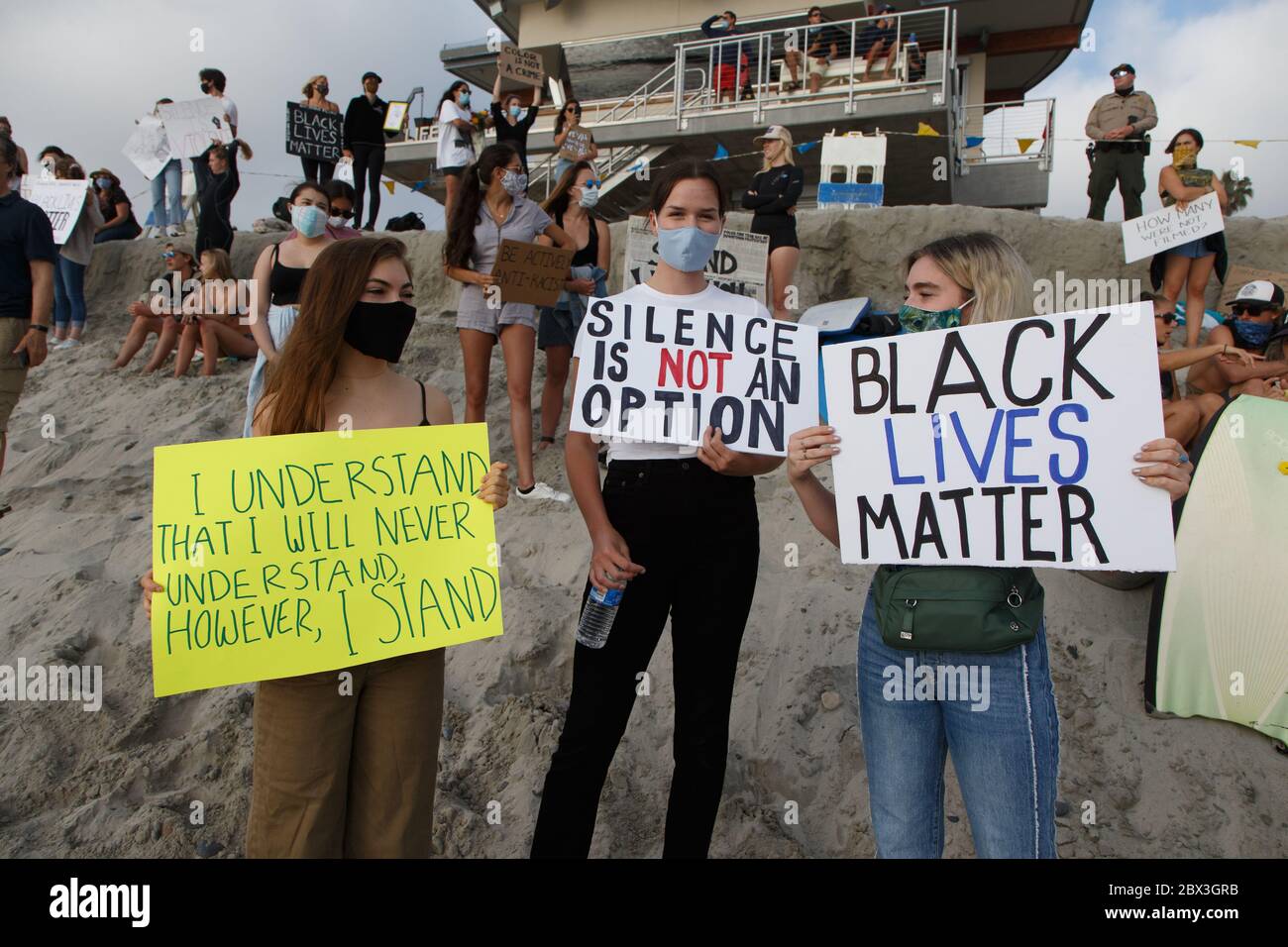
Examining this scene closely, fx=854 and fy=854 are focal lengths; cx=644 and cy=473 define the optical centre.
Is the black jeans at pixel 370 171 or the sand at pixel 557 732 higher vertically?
the black jeans at pixel 370 171

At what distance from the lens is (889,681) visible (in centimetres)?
209

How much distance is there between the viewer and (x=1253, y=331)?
5.15 metres

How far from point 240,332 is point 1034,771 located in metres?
7.85

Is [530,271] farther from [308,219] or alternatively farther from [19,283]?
[19,283]

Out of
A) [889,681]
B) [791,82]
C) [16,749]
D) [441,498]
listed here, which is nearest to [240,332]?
[16,749]

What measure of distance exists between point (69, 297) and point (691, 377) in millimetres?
8555

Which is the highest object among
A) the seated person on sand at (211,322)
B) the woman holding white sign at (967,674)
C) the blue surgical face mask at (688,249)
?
the seated person on sand at (211,322)

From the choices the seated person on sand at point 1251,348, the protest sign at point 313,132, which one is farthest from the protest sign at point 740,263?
the protest sign at point 313,132

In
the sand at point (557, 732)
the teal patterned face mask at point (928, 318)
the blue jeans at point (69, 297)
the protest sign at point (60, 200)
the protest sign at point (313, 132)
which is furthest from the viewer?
the protest sign at point (313, 132)

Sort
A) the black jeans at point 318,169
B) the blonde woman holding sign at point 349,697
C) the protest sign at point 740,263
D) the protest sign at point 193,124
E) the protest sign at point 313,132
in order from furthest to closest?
1. the black jeans at point 318,169
2. the protest sign at point 313,132
3. the protest sign at point 193,124
4. the protest sign at point 740,263
5. the blonde woman holding sign at point 349,697

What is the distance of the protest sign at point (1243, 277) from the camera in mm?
6656

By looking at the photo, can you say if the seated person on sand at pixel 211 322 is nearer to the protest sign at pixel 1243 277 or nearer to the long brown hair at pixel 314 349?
the long brown hair at pixel 314 349

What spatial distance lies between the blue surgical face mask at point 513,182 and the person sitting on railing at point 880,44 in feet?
36.8
